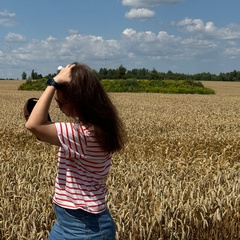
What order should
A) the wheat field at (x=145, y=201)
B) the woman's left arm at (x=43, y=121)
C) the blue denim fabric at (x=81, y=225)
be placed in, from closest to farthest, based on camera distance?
the woman's left arm at (x=43, y=121), the blue denim fabric at (x=81, y=225), the wheat field at (x=145, y=201)

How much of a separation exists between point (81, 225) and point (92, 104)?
76cm

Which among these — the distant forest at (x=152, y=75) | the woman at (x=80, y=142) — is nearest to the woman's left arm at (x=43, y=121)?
the woman at (x=80, y=142)

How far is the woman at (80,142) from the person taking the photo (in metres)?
2.72

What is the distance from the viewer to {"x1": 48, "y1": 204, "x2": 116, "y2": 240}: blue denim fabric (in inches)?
111

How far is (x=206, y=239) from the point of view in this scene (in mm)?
4652

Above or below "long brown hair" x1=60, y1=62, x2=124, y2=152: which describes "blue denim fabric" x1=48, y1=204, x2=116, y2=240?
below

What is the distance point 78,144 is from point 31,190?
2657mm

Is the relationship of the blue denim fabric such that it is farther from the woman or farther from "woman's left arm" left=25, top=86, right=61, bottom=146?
"woman's left arm" left=25, top=86, right=61, bottom=146

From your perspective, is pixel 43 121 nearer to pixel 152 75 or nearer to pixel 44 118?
pixel 44 118

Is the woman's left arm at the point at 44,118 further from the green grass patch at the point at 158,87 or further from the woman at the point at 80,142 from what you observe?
the green grass patch at the point at 158,87

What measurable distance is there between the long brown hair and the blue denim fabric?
0.44 metres

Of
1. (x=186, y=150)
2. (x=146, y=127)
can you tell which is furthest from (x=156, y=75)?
(x=186, y=150)

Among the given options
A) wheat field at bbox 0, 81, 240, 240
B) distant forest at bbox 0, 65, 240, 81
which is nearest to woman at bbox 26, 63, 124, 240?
wheat field at bbox 0, 81, 240, 240

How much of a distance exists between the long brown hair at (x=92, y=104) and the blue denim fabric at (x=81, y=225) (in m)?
0.44
